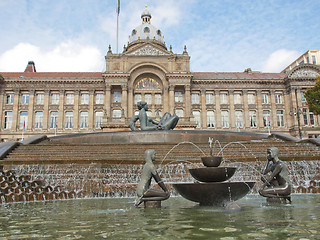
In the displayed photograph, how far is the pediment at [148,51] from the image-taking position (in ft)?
172

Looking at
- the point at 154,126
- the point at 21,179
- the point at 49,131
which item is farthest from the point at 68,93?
the point at 21,179

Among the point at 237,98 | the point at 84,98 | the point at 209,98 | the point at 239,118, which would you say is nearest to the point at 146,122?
the point at 84,98

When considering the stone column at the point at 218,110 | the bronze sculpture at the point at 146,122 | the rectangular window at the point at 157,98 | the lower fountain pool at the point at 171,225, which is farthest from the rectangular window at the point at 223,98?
the lower fountain pool at the point at 171,225

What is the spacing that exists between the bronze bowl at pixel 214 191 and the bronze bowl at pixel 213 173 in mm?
271

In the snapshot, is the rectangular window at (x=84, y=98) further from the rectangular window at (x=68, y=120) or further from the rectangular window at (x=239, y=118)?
the rectangular window at (x=239, y=118)

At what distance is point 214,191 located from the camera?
20.7ft

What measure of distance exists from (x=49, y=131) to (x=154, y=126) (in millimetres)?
36633

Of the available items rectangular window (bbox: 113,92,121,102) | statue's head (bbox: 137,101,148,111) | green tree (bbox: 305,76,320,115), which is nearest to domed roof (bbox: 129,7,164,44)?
rectangular window (bbox: 113,92,121,102)

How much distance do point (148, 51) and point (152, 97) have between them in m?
8.21

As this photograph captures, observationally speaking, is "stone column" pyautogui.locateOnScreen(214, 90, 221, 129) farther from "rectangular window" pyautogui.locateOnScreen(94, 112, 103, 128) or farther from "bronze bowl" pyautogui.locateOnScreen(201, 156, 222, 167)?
"bronze bowl" pyautogui.locateOnScreen(201, 156, 222, 167)

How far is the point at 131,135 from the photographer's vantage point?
18.8m

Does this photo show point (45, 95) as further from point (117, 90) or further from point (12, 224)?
point (12, 224)

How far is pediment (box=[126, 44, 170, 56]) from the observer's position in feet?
172

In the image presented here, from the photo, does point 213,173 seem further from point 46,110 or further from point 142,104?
point 46,110
